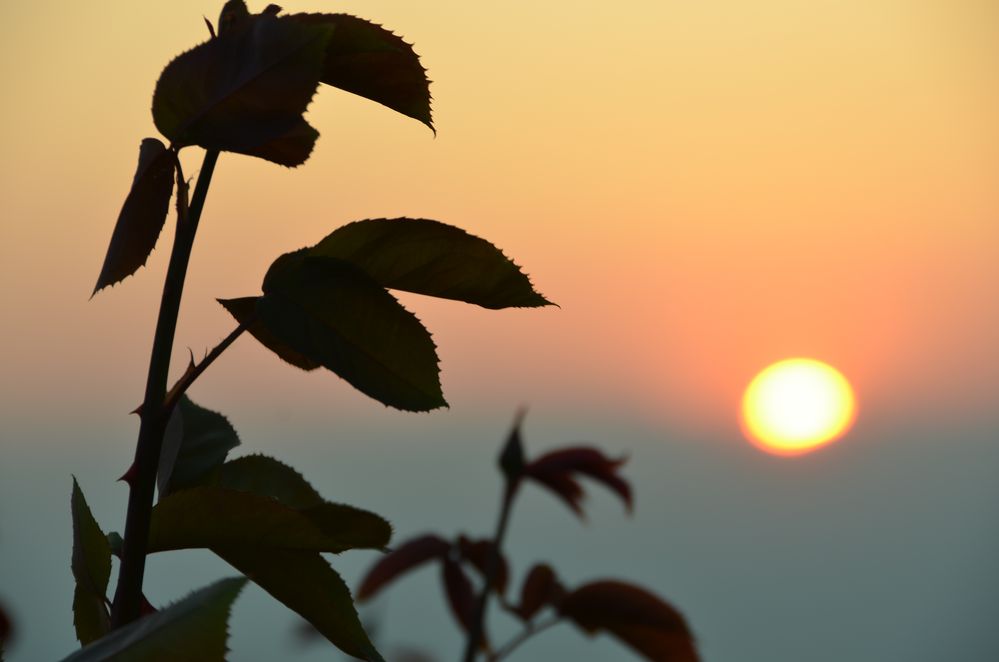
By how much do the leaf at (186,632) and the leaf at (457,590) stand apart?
2.51 metres

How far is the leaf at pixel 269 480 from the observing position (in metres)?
1.02

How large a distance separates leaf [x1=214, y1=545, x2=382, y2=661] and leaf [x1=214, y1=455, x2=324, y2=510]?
113 millimetres

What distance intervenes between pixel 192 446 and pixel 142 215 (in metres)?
0.28

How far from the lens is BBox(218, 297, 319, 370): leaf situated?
2.97 ft

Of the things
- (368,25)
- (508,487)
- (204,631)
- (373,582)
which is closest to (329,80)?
(368,25)

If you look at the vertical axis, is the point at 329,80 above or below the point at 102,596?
above

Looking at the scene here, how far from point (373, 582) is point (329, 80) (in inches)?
100

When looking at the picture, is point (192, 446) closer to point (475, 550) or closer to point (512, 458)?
point (512, 458)

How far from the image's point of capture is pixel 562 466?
263 cm

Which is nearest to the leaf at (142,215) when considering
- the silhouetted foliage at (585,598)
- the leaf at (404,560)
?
the silhouetted foliage at (585,598)

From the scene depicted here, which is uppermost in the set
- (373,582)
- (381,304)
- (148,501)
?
(381,304)

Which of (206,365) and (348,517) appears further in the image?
(348,517)

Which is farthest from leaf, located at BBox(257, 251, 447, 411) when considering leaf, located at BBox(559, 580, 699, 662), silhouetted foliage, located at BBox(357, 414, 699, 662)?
leaf, located at BBox(559, 580, 699, 662)

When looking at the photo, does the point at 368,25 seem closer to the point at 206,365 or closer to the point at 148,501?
the point at 206,365
